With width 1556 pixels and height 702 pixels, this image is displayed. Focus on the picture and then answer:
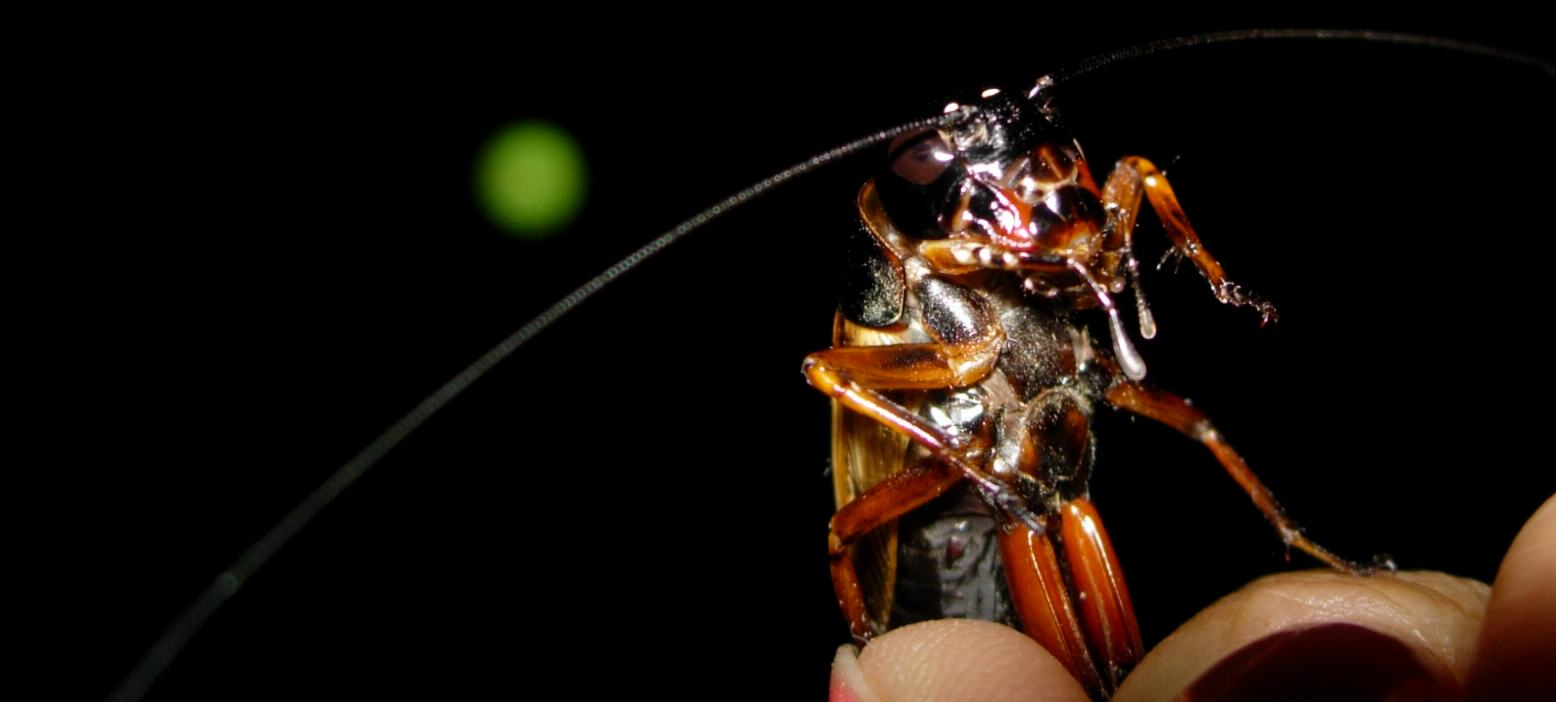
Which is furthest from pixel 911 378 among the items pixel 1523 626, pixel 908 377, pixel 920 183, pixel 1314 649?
pixel 1523 626

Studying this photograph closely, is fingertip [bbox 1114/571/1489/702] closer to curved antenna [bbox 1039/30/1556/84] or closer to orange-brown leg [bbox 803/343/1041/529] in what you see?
orange-brown leg [bbox 803/343/1041/529]

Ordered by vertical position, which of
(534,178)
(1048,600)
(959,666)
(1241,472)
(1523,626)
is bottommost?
(1523,626)

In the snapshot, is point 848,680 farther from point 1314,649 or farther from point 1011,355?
point 1314,649

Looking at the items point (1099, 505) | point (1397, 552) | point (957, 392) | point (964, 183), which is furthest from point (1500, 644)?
point (1397, 552)

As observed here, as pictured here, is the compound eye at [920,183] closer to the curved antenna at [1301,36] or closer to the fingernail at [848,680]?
the curved antenna at [1301,36]

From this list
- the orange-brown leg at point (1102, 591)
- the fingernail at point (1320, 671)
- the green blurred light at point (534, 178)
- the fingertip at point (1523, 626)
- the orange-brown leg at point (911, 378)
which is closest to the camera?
the fingertip at point (1523, 626)

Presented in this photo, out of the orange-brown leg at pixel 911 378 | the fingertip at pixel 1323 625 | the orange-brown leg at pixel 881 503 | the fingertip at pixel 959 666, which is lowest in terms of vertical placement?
the fingertip at pixel 1323 625

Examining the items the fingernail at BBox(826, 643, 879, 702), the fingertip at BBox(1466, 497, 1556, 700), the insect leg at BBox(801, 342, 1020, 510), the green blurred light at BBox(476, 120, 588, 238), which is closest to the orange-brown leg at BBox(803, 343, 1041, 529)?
the insect leg at BBox(801, 342, 1020, 510)

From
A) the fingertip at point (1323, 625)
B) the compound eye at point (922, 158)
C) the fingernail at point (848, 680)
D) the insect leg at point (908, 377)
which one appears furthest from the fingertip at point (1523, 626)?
the compound eye at point (922, 158)

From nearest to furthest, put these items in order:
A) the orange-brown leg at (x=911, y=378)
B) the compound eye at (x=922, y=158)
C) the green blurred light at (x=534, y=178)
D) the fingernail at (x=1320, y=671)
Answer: the fingernail at (x=1320, y=671) → the orange-brown leg at (x=911, y=378) → the compound eye at (x=922, y=158) → the green blurred light at (x=534, y=178)
